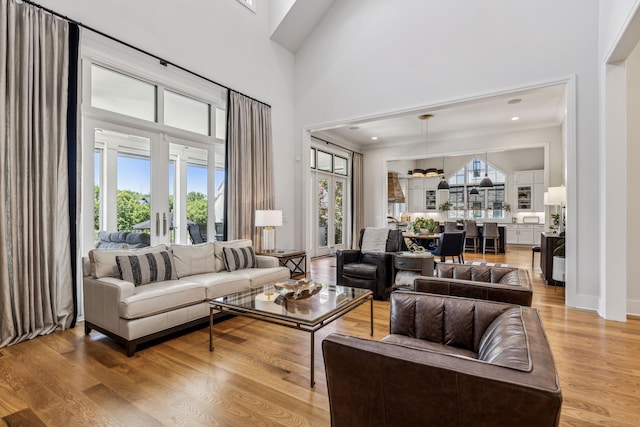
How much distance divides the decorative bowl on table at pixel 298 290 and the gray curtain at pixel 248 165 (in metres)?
2.30

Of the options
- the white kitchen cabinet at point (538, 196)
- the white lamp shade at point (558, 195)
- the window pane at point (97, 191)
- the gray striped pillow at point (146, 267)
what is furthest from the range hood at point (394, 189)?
the window pane at point (97, 191)

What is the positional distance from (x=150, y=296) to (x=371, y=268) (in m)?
2.69

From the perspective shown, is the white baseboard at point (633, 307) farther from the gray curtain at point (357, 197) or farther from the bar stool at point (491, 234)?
the gray curtain at point (357, 197)

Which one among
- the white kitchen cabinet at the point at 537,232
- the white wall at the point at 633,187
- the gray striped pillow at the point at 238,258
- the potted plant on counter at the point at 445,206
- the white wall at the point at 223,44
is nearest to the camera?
the white wall at the point at 633,187

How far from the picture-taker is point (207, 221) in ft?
16.3

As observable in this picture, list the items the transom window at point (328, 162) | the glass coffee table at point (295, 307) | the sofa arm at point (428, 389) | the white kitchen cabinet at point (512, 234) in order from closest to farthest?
the sofa arm at point (428, 389) < the glass coffee table at point (295, 307) < the transom window at point (328, 162) < the white kitchen cabinet at point (512, 234)

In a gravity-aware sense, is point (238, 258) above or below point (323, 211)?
below

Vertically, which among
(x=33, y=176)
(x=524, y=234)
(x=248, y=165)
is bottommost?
(x=524, y=234)

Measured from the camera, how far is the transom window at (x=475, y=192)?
11.3 m

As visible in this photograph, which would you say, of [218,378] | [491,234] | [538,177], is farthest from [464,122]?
[218,378]

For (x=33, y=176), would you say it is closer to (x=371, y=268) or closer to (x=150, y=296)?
(x=150, y=296)

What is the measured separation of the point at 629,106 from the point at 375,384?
4.52 metres

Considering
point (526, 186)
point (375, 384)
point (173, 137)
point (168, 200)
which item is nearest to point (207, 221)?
point (168, 200)

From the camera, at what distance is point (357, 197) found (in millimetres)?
9578
